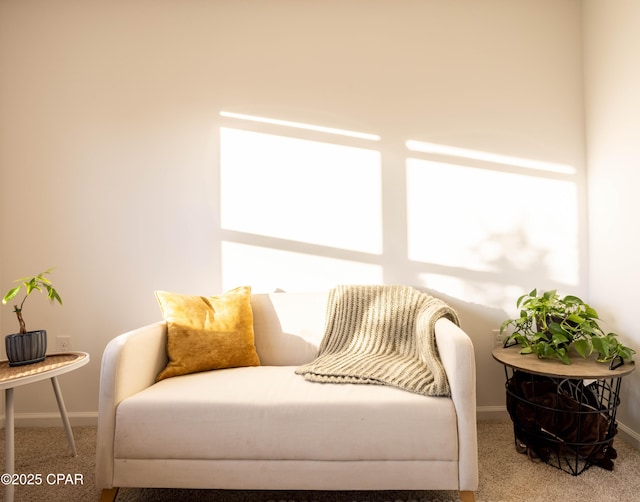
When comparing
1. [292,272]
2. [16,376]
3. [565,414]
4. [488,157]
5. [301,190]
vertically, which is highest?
[488,157]

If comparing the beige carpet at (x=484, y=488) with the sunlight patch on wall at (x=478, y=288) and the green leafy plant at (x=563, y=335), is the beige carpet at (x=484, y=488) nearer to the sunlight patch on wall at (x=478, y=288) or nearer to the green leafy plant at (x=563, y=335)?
the green leafy plant at (x=563, y=335)

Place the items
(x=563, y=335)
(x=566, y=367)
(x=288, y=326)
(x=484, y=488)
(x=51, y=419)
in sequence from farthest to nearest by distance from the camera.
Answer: (x=51, y=419) → (x=288, y=326) → (x=563, y=335) → (x=566, y=367) → (x=484, y=488)

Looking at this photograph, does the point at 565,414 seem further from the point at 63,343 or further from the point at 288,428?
the point at 63,343

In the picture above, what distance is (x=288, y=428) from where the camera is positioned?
139cm

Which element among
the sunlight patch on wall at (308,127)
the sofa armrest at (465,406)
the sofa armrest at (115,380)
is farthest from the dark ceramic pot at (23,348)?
→ the sofa armrest at (465,406)

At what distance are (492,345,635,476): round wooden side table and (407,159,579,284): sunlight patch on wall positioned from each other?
0.58 meters

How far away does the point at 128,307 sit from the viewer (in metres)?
2.26

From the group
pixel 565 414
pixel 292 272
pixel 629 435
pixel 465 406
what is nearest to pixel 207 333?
pixel 292 272

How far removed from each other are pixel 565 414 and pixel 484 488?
1.58 feet

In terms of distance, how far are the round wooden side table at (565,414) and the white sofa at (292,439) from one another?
0.53 meters

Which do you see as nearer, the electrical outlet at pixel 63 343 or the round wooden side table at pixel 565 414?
the round wooden side table at pixel 565 414

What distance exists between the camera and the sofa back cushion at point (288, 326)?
77.5 inches

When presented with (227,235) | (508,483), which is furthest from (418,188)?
(508,483)

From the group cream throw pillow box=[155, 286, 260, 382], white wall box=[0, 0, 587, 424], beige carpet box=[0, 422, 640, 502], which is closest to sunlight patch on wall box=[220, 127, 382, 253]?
white wall box=[0, 0, 587, 424]
